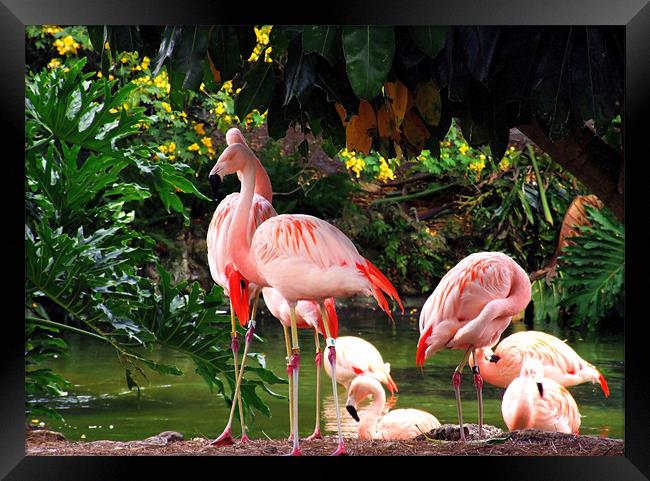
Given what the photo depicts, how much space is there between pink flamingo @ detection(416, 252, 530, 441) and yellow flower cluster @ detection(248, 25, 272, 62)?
1.23 metres

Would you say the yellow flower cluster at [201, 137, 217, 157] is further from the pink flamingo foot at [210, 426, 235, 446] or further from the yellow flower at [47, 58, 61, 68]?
the pink flamingo foot at [210, 426, 235, 446]

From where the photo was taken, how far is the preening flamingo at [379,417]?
431 cm

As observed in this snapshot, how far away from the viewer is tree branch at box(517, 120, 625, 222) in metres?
4.20

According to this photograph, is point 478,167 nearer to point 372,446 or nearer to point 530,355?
point 530,355

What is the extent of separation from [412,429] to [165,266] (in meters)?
1.28

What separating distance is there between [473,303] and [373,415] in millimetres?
657

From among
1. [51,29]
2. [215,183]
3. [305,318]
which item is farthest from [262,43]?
[305,318]

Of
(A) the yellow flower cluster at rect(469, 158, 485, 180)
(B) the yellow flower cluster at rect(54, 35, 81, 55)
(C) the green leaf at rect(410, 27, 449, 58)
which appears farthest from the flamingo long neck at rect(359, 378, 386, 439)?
(B) the yellow flower cluster at rect(54, 35, 81, 55)

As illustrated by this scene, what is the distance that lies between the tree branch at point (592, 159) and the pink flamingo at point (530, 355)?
24.4 inches

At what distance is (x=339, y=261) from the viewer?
164 inches

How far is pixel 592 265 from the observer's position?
440cm

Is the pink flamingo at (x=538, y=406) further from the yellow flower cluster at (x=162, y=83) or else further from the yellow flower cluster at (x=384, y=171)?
the yellow flower cluster at (x=162, y=83)

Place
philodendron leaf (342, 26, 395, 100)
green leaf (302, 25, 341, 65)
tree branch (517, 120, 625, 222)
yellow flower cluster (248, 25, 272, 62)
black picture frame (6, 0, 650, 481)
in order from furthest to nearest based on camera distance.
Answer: tree branch (517, 120, 625, 222) → yellow flower cluster (248, 25, 272, 62) → black picture frame (6, 0, 650, 481) → green leaf (302, 25, 341, 65) → philodendron leaf (342, 26, 395, 100)
